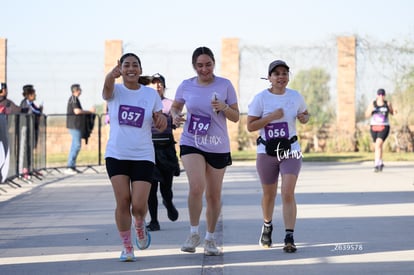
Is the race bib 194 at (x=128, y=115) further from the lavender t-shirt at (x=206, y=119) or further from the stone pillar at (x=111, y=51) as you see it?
the stone pillar at (x=111, y=51)

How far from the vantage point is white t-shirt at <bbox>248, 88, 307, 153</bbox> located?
33.7 feet

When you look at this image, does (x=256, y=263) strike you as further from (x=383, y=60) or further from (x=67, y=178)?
(x=383, y=60)

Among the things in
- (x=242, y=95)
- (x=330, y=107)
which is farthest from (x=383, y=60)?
(x=242, y=95)

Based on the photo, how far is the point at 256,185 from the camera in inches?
758

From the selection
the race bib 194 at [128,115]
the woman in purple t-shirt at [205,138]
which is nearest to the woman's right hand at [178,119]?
the woman in purple t-shirt at [205,138]

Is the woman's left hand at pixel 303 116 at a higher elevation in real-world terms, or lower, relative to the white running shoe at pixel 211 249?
higher

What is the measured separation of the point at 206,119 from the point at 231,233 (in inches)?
80.9

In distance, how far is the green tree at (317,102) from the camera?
3406 cm

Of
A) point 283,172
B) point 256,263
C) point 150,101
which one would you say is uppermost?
point 150,101

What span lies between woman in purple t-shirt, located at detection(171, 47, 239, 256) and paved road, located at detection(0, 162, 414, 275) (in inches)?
13.9

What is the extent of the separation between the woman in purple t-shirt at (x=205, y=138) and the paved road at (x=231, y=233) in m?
0.35

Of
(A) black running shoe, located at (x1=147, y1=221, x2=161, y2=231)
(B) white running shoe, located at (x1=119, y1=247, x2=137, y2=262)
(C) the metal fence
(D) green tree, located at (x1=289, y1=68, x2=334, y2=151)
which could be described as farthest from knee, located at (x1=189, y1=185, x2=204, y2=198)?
(D) green tree, located at (x1=289, y1=68, x2=334, y2=151)

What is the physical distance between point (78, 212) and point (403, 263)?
607 cm

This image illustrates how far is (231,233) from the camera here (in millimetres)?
11531
